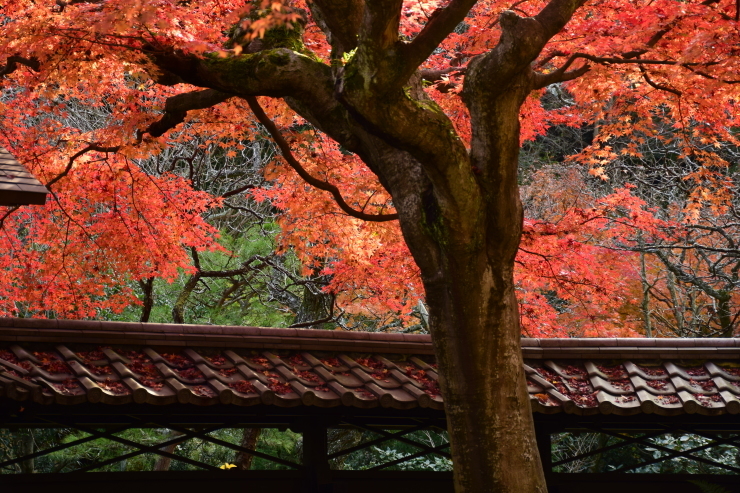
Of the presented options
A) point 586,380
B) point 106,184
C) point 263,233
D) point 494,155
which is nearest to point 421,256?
point 494,155

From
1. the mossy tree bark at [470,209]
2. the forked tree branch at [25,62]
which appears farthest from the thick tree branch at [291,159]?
the forked tree branch at [25,62]

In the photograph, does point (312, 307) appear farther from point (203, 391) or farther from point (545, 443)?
point (203, 391)

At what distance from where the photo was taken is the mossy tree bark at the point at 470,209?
13.9ft

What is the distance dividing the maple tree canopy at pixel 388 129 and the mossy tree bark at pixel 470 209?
11 mm

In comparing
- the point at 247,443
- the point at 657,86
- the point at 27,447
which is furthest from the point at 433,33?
the point at 27,447

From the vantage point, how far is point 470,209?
14.4ft

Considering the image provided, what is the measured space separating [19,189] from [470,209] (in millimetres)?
2351

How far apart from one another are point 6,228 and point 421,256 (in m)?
7.00

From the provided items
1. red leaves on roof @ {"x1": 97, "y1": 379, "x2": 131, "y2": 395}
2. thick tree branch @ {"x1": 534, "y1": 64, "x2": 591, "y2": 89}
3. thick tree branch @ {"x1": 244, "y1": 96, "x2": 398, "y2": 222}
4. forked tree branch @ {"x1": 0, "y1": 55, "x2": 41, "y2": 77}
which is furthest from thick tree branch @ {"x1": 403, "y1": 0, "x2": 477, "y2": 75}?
forked tree branch @ {"x1": 0, "y1": 55, "x2": 41, "y2": 77}

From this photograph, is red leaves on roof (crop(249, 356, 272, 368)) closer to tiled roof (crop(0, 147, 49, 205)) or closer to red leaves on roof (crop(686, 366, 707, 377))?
tiled roof (crop(0, 147, 49, 205))

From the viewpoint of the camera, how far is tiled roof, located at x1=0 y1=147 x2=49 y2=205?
11.8 ft

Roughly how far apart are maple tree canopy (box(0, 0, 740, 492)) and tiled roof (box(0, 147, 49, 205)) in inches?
54.8

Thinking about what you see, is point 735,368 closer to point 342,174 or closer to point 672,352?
point 672,352

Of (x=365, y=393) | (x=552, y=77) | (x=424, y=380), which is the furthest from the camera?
(x=552, y=77)
